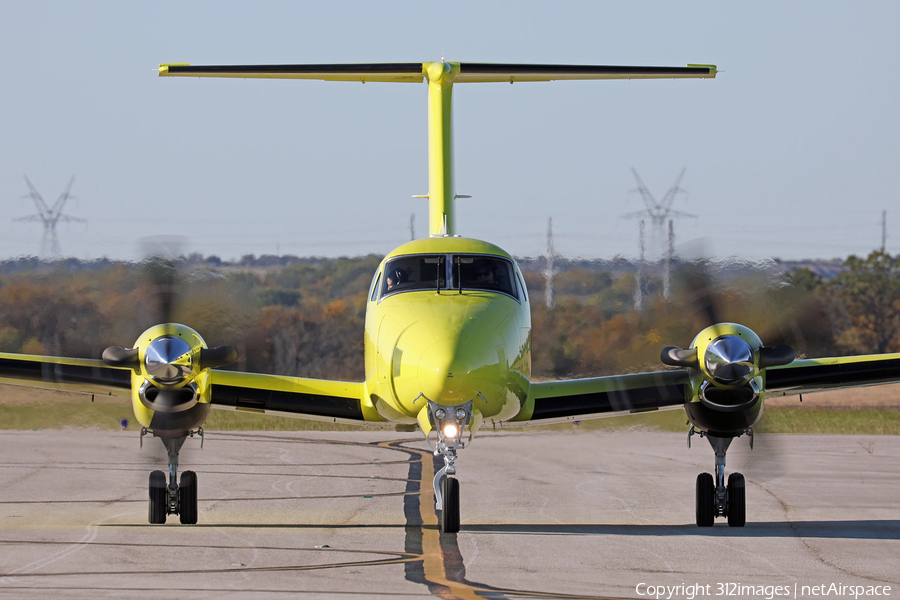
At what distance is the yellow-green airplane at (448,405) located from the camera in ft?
35.8

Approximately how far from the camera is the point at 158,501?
1270 centimetres

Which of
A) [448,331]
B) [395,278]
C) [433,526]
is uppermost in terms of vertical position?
[395,278]

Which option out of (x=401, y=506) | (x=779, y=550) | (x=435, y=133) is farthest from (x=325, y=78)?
(x=779, y=550)

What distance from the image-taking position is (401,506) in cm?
1408

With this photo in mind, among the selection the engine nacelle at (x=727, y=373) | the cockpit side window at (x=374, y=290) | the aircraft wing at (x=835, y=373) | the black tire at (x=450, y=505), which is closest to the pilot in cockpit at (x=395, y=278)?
the cockpit side window at (x=374, y=290)

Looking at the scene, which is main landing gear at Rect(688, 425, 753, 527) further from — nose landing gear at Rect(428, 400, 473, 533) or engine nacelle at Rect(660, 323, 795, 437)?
nose landing gear at Rect(428, 400, 473, 533)

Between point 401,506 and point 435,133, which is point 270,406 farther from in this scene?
point 435,133

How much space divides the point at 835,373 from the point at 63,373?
9525 mm

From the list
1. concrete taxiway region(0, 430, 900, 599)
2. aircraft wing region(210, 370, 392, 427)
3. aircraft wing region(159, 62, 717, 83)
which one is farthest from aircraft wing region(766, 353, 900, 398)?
aircraft wing region(210, 370, 392, 427)

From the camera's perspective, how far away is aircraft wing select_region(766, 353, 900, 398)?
12.9 metres

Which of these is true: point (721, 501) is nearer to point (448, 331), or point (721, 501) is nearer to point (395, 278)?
point (448, 331)

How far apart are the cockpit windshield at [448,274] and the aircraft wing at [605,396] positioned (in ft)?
5.01

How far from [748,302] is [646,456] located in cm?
802

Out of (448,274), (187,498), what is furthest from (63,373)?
(448,274)
